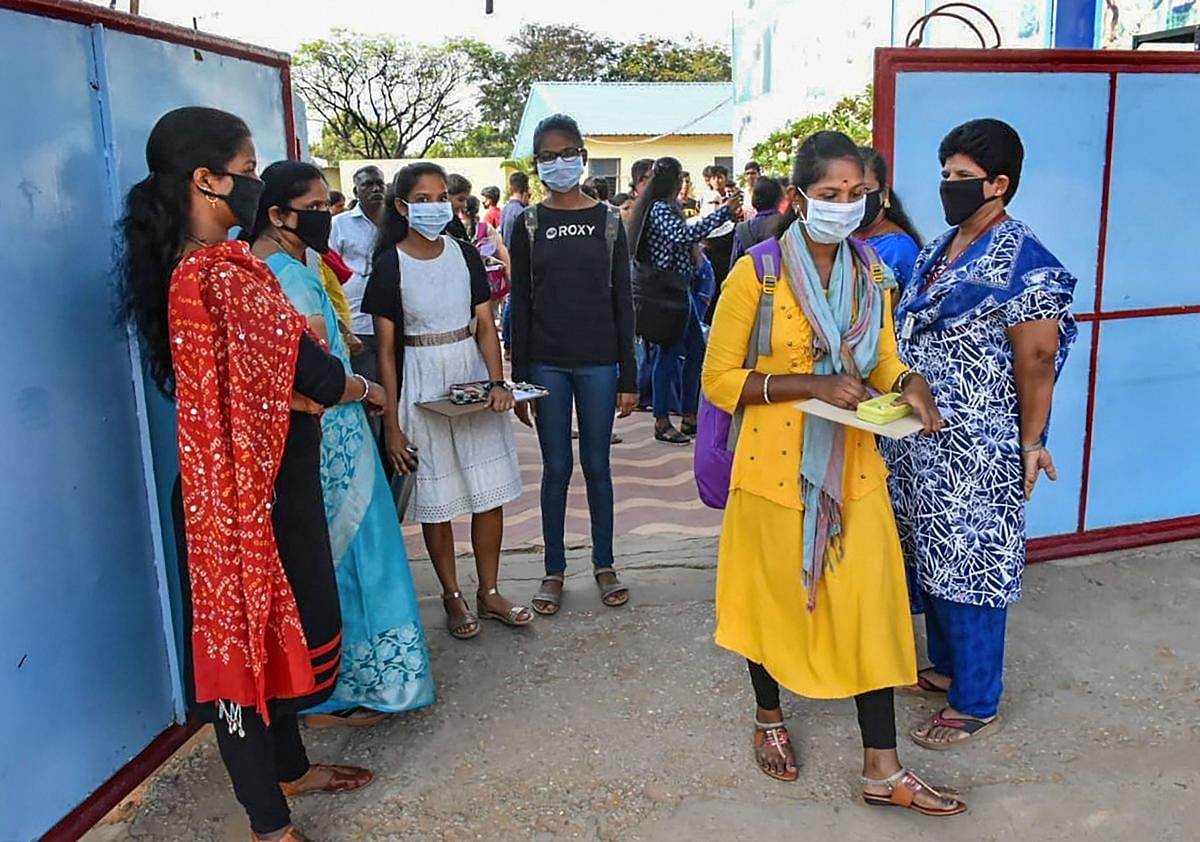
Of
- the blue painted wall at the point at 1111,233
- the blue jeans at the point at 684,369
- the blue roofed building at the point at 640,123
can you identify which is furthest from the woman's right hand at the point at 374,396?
the blue roofed building at the point at 640,123

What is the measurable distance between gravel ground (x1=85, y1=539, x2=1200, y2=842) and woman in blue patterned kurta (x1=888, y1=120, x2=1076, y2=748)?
10.4 inches

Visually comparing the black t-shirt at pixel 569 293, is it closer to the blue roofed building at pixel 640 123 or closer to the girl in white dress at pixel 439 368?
the girl in white dress at pixel 439 368

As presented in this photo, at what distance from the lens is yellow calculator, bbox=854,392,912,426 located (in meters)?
2.25

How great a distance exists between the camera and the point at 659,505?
5.25m

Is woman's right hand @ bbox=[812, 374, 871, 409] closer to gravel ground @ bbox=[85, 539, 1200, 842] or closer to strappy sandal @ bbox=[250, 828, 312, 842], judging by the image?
gravel ground @ bbox=[85, 539, 1200, 842]

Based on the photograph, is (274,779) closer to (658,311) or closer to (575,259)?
(575,259)

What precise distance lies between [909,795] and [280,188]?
2.30 metres

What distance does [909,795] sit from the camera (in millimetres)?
2518

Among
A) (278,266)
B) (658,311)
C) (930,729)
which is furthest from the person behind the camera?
(658,311)

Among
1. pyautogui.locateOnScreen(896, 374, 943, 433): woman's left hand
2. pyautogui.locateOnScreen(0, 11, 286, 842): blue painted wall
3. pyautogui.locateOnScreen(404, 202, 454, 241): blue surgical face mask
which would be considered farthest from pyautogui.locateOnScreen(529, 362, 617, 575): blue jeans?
pyautogui.locateOnScreen(896, 374, 943, 433): woman's left hand

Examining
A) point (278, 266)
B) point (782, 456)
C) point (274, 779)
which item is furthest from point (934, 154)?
point (274, 779)

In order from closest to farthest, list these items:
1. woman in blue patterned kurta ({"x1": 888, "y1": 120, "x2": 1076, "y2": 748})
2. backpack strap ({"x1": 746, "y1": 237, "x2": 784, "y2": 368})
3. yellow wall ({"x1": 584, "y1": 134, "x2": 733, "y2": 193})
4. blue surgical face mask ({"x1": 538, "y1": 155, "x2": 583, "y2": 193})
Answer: backpack strap ({"x1": 746, "y1": 237, "x2": 784, "y2": 368}) < woman in blue patterned kurta ({"x1": 888, "y1": 120, "x2": 1076, "y2": 748}) < blue surgical face mask ({"x1": 538, "y1": 155, "x2": 583, "y2": 193}) < yellow wall ({"x1": 584, "y1": 134, "x2": 733, "y2": 193})

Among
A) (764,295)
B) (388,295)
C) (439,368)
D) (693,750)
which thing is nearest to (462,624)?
(439,368)

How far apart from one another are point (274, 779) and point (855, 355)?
170 centimetres
